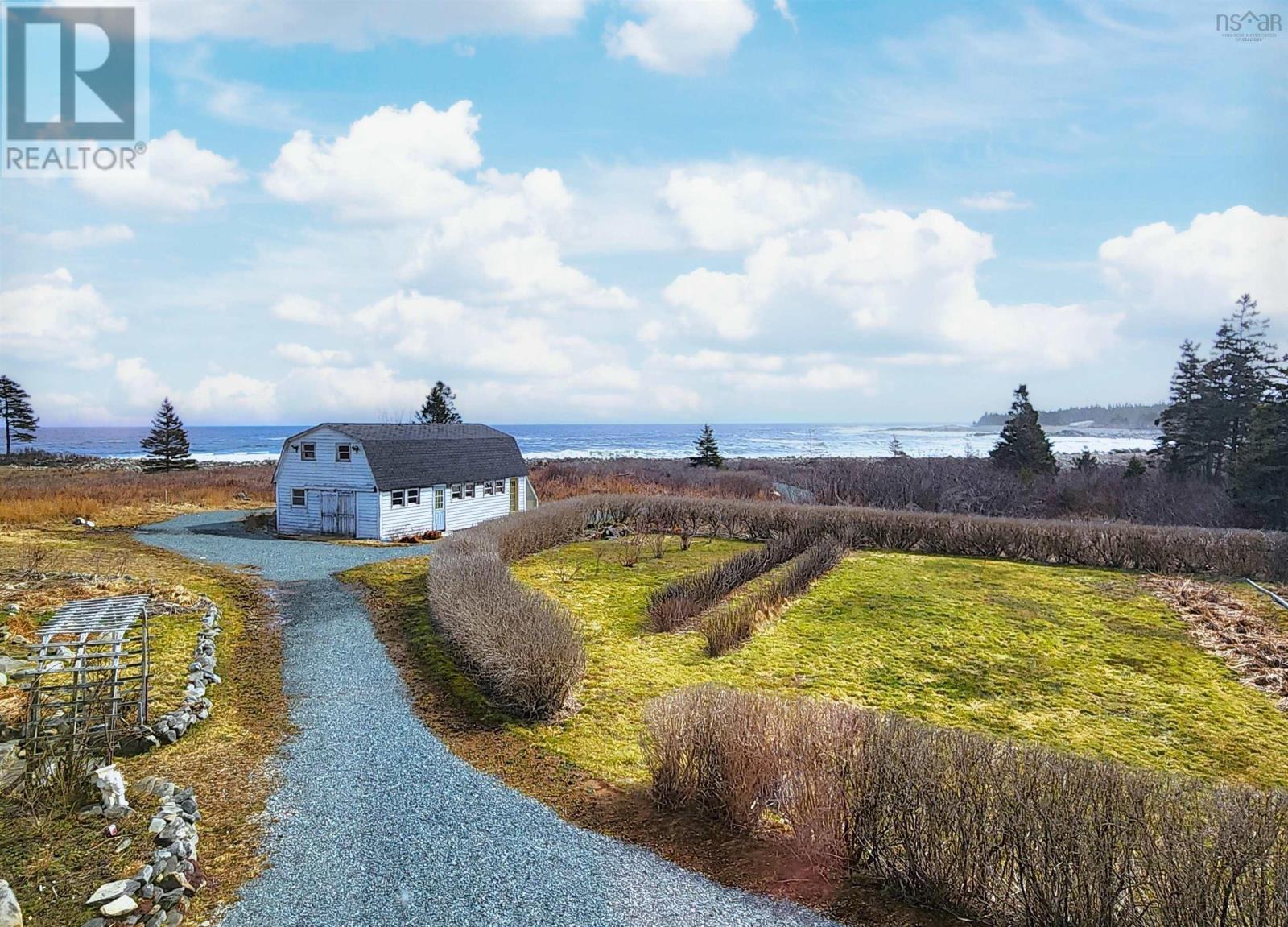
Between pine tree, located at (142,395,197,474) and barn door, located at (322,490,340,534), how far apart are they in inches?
1296

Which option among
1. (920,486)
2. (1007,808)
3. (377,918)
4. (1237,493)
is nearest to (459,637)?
(377,918)

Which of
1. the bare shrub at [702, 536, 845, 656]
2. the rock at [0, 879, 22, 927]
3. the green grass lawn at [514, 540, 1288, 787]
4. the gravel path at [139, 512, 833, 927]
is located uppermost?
the rock at [0, 879, 22, 927]

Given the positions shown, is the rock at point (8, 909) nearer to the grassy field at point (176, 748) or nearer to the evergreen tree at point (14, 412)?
the grassy field at point (176, 748)

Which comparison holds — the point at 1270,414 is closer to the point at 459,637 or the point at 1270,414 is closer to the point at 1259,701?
the point at 1259,701

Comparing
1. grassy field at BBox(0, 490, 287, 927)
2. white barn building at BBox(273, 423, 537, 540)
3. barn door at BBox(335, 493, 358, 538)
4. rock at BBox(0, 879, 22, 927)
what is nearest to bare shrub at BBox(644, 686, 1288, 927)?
grassy field at BBox(0, 490, 287, 927)

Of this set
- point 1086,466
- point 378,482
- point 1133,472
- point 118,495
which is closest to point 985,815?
point 378,482

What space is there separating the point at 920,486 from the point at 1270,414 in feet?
46.0

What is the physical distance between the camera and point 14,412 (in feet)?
189

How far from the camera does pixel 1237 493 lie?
28516 millimetres

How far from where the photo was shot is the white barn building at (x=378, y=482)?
25.5 metres

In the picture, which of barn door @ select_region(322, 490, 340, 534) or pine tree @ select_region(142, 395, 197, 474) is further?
pine tree @ select_region(142, 395, 197, 474)

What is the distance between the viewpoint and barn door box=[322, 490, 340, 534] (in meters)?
26.0

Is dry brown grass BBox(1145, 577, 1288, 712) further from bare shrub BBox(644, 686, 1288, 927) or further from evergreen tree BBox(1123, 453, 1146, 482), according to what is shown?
evergreen tree BBox(1123, 453, 1146, 482)

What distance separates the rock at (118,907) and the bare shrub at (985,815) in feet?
13.7
